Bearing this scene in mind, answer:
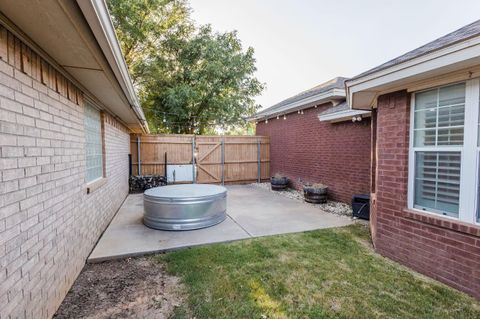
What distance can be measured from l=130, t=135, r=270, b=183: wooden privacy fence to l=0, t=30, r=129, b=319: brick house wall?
6.76 meters

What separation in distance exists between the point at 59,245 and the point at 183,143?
8091 millimetres

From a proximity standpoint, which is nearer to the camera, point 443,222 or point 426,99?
point 443,222

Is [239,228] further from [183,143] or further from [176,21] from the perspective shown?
[176,21]

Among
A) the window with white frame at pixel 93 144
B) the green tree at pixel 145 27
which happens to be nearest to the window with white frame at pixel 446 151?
the window with white frame at pixel 93 144

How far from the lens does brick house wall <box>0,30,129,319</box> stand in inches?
65.8

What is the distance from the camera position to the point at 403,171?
3.26 metres

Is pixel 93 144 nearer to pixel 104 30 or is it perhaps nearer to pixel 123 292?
pixel 123 292

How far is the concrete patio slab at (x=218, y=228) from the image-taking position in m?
3.85

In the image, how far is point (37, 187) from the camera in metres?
2.08

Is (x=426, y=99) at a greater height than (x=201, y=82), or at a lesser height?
lesser

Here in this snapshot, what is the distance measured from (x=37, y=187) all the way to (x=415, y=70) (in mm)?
4104

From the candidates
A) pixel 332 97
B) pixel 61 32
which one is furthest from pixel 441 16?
pixel 61 32

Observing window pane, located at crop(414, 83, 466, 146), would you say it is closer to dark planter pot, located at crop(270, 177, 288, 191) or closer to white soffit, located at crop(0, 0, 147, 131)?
white soffit, located at crop(0, 0, 147, 131)

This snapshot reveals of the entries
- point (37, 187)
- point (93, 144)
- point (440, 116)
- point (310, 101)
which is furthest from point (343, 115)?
point (37, 187)
